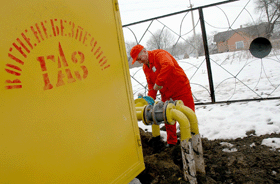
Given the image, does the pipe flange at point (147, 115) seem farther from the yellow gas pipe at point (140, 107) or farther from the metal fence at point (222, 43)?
the metal fence at point (222, 43)

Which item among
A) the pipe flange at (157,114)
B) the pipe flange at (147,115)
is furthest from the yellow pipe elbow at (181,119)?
the pipe flange at (147,115)

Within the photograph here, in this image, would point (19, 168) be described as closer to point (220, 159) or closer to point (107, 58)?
point (107, 58)

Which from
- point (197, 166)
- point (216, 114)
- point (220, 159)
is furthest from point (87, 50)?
point (216, 114)

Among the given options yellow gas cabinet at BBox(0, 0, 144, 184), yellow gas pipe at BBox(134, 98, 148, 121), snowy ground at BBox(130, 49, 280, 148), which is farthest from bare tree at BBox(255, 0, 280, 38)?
yellow gas cabinet at BBox(0, 0, 144, 184)

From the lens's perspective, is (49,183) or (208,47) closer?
(49,183)

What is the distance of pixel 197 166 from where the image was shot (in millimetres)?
2229

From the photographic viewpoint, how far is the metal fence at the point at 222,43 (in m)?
4.56

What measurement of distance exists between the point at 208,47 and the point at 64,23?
4.18m

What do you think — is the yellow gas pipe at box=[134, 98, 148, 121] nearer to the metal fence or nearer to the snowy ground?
the snowy ground

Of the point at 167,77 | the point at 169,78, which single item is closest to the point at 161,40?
the point at 169,78

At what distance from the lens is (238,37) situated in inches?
186

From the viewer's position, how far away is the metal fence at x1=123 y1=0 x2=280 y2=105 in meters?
4.56

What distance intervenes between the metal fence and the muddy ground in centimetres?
213

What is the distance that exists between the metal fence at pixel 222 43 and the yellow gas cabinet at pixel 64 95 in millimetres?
3594
